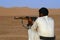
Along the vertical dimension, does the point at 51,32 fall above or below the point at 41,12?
below

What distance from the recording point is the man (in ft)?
23.9

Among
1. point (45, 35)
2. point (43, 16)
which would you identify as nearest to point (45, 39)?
point (45, 35)

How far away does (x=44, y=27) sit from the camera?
7.36 metres

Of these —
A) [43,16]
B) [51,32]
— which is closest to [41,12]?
[43,16]

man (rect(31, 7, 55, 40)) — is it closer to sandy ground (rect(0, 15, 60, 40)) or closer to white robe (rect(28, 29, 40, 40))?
white robe (rect(28, 29, 40, 40))

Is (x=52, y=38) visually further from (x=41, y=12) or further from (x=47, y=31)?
(x=41, y=12)

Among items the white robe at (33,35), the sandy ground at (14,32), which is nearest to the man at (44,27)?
the white robe at (33,35)

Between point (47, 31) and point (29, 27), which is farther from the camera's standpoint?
point (29, 27)

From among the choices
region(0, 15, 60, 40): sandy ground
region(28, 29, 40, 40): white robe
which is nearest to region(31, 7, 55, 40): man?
region(28, 29, 40, 40): white robe

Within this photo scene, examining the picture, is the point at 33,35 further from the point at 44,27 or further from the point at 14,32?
the point at 14,32

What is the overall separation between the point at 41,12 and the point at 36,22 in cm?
29

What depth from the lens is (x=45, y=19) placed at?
7.47 metres

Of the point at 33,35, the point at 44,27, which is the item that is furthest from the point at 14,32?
the point at 44,27

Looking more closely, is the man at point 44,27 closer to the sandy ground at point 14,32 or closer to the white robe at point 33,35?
the white robe at point 33,35
